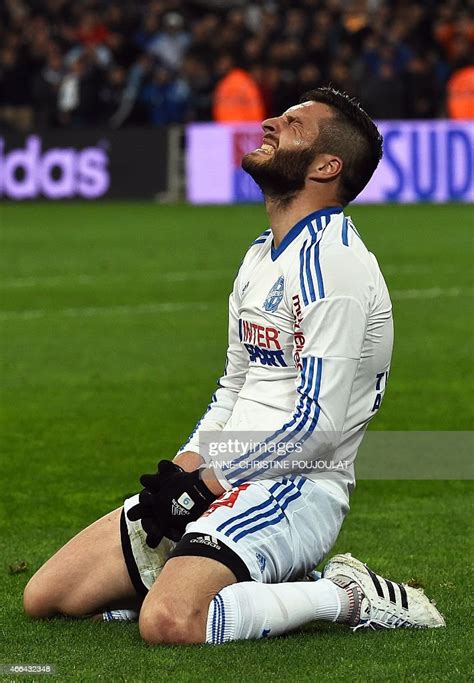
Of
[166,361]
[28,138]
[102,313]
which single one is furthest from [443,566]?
[28,138]

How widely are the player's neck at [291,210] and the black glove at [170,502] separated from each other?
791 mm

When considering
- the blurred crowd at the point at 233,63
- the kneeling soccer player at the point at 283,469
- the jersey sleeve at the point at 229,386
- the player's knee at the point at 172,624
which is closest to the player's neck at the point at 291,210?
the kneeling soccer player at the point at 283,469

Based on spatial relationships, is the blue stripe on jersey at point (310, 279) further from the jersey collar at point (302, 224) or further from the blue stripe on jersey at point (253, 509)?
the blue stripe on jersey at point (253, 509)

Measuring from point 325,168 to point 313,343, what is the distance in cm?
59

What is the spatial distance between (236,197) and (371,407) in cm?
1946

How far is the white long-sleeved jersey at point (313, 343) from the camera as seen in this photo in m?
4.50

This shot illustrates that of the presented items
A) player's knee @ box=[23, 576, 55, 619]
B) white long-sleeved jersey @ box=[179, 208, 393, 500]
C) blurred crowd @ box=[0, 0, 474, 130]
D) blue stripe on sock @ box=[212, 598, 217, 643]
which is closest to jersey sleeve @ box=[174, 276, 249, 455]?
white long-sleeved jersey @ box=[179, 208, 393, 500]

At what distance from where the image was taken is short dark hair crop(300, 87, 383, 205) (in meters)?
4.76

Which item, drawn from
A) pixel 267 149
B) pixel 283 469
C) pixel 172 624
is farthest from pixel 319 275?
pixel 172 624

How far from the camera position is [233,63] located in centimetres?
2666

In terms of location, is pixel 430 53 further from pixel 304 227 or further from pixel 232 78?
pixel 304 227

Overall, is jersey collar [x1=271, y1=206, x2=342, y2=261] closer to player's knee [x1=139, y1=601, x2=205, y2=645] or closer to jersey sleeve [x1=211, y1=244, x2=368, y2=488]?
jersey sleeve [x1=211, y1=244, x2=368, y2=488]

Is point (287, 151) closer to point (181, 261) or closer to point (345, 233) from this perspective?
point (345, 233)

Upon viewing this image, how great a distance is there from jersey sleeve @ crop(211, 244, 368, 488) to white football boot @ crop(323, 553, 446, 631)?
15.4 inches
